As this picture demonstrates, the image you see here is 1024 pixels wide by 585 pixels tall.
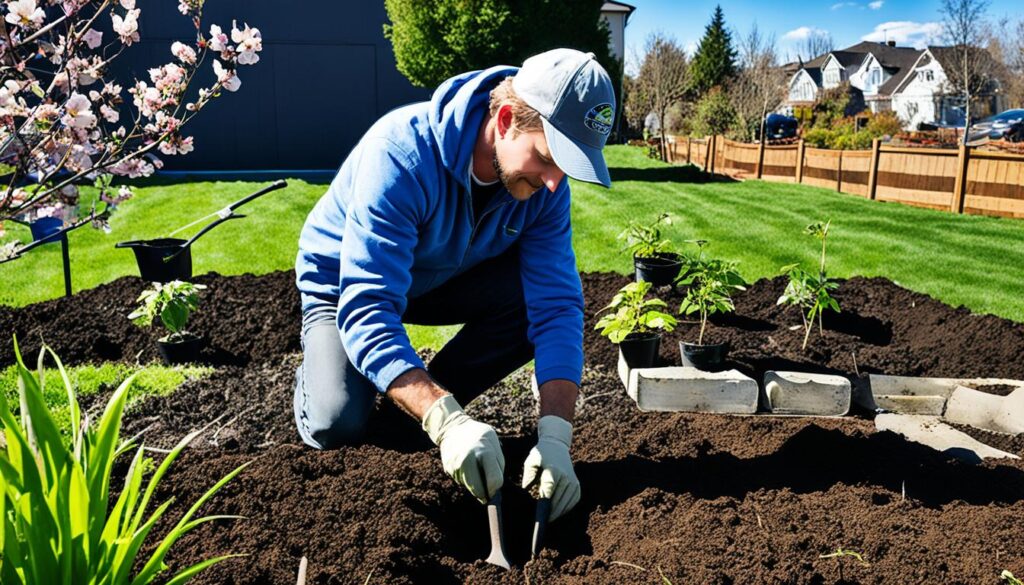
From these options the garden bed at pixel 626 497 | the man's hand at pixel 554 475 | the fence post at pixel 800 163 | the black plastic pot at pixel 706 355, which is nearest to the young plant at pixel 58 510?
the garden bed at pixel 626 497

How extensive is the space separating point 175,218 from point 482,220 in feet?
23.7

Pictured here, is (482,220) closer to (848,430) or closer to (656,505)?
(656,505)

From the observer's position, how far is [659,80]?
91.5 feet

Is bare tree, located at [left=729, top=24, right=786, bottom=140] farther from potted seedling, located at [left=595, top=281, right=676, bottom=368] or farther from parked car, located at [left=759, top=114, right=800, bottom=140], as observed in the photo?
potted seedling, located at [left=595, top=281, right=676, bottom=368]

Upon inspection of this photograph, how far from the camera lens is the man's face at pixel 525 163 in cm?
229

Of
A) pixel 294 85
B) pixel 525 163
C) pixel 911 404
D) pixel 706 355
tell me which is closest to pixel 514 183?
pixel 525 163

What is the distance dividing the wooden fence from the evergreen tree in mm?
34364

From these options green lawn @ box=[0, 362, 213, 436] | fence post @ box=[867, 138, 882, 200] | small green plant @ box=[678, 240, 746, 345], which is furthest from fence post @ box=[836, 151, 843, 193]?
green lawn @ box=[0, 362, 213, 436]

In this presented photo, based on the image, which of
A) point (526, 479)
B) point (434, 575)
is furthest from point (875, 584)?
point (434, 575)

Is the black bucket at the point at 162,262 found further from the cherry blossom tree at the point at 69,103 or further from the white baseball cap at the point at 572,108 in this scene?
the white baseball cap at the point at 572,108

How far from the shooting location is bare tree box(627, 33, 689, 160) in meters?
28.0

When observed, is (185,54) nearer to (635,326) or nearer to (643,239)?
(635,326)

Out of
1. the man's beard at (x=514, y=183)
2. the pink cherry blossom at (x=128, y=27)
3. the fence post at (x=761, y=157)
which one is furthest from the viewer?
the fence post at (x=761, y=157)

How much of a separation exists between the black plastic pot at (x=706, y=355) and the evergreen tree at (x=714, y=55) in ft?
155
